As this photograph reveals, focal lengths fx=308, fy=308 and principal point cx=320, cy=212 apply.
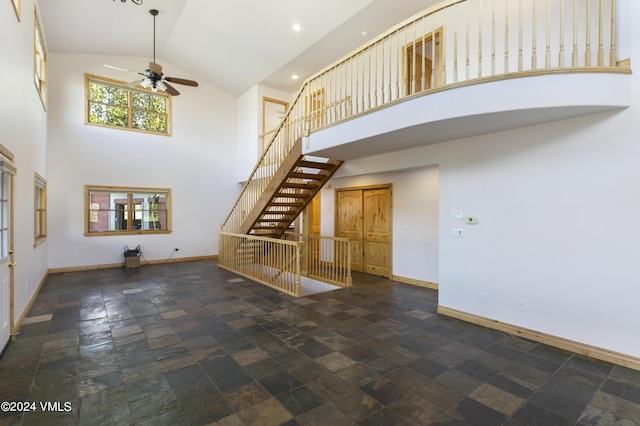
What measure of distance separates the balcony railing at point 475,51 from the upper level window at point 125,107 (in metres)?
3.85

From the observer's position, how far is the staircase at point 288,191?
5.79m

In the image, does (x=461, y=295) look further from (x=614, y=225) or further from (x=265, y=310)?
(x=265, y=310)

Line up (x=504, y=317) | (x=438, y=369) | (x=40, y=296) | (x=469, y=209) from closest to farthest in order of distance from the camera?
(x=438, y=369) < (x=504, y=317) < (x=469, y=209) < (x=40, y=296)

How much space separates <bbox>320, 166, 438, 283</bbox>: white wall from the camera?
6.15m

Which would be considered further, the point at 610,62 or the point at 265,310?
the point at 265,310

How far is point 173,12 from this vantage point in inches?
271

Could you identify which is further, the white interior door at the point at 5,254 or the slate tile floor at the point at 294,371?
the white interior door at the point at 5,254

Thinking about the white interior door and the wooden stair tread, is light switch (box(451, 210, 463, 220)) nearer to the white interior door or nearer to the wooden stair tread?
the wooden stair tread

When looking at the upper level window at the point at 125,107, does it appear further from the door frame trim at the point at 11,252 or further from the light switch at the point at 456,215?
the light switch at the point at 456,215

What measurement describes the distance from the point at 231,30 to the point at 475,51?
5.49m

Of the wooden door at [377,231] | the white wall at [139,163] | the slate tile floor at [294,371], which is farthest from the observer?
the white wall at [139,163]

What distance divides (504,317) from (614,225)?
1.59 metres

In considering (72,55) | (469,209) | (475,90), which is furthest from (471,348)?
(72,55)

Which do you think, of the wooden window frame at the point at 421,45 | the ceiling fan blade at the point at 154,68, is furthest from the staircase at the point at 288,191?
the ceiling fan blade at the point at 154,68
